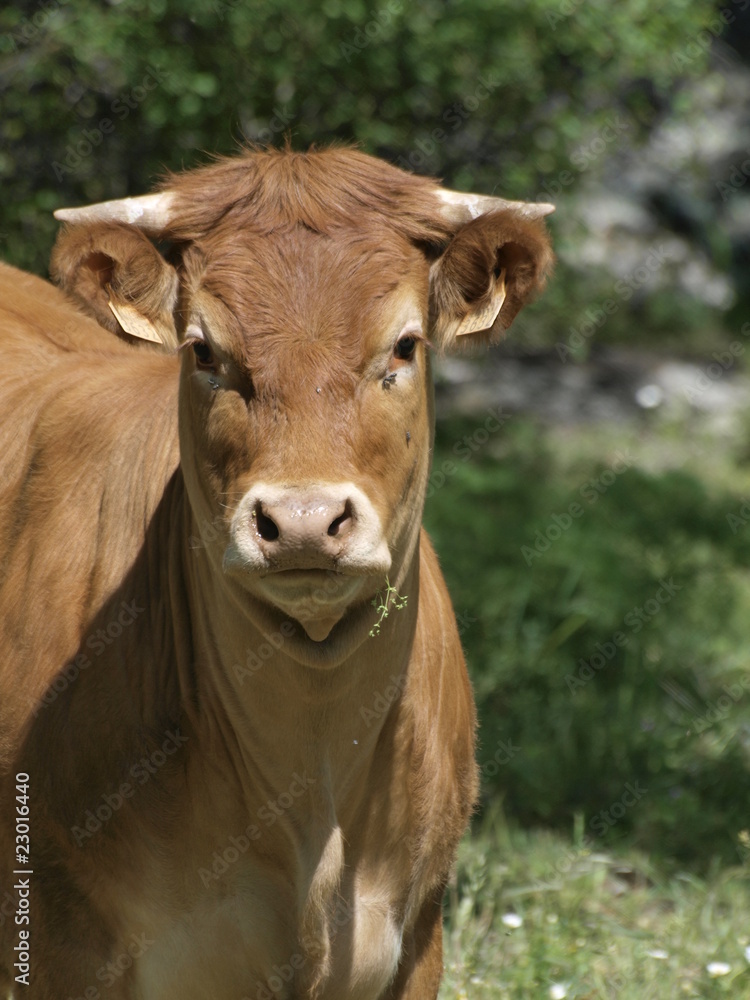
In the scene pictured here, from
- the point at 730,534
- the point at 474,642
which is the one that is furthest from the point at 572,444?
the point at 474,642

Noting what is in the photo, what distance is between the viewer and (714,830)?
5.18 m

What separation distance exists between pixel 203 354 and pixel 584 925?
8.84 feet

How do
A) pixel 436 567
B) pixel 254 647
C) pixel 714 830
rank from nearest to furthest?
pixel 254 647
pixel 436 567
pixel 714 830

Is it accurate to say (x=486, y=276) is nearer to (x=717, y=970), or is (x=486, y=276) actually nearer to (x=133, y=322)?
(x=133, y=322)

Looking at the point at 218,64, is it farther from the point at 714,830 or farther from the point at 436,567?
the point at 714,830

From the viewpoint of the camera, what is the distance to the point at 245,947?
2.99 m

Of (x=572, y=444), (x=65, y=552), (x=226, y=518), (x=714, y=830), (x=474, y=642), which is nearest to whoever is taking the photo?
(x=226, y=518)

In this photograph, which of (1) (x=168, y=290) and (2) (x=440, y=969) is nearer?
(1) (x=168, y=290)

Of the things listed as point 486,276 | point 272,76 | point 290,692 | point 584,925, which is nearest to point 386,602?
point 290,692

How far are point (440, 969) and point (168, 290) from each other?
6.16 ft

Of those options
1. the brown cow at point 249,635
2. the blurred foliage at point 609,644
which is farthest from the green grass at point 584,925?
the brown cow at point 249,635

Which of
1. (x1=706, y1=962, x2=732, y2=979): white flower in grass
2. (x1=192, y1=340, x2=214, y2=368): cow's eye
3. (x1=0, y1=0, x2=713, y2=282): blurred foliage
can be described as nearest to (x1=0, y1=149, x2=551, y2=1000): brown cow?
(x1=192, y1=340, x2=214, y2=368): cow's eye

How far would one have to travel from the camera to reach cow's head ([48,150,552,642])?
250 centimetres

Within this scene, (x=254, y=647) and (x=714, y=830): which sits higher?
(x=254, y=647)
